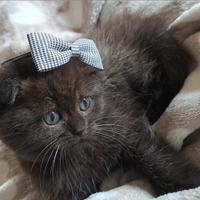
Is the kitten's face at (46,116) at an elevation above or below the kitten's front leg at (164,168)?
above

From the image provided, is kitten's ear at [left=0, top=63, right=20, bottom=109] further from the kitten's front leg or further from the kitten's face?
the kitten's front leg

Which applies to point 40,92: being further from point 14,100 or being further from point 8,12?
point 8,12

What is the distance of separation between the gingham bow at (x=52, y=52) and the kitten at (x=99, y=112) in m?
0.05

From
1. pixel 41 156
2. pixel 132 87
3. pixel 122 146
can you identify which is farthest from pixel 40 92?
pixel 132 87

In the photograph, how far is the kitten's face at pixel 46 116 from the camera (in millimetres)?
902

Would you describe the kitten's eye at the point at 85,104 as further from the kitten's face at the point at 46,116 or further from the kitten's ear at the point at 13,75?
the kitten's ear at the point at 13,75

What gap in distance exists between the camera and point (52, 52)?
0.88 m

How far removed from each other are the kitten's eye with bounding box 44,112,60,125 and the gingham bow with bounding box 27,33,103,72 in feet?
0.51

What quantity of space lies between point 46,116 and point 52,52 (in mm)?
219

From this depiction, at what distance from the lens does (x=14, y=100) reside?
90 centimetres

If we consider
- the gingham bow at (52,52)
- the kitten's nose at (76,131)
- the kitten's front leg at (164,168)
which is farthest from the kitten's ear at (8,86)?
the kitten's front leg at (164,168)

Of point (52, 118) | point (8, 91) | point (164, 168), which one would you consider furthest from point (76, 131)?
point (164, 168)

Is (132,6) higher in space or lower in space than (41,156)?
higher

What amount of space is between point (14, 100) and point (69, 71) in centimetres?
22
